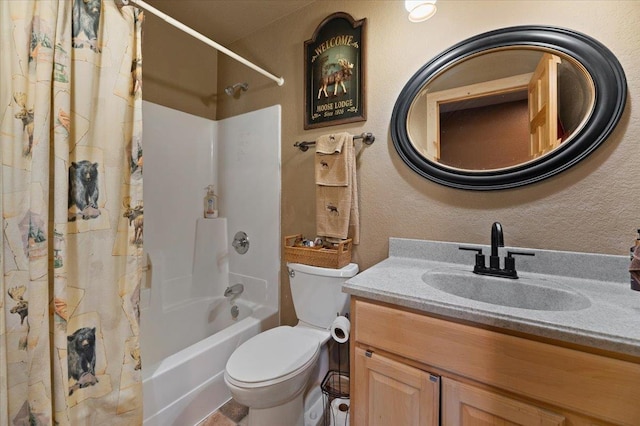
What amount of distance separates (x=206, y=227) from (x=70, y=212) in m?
1.16

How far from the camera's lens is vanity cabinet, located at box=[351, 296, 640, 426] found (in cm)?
62

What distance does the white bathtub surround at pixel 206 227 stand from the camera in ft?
5.90

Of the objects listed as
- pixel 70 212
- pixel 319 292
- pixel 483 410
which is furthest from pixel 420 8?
pixel 70 212

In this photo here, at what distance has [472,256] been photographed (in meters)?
1.20

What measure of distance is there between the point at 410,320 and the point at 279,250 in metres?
1.14

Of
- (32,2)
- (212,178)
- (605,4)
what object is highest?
(605,4)

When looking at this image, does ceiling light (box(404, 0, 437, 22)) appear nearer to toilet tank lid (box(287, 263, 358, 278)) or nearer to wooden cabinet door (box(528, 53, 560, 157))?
wooden cabinet door (box(528, 53, 560, 157))

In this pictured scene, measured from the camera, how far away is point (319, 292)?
1.42m

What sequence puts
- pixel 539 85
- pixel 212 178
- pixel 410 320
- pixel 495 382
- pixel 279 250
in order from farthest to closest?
pixel 212 178 < pixel 279 250 < pixel 539 85 < pixel 410 320 < pixel 495 382

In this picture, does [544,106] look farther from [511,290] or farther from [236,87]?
[236,87]

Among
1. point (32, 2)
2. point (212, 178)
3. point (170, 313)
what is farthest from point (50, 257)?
point (212, 178)

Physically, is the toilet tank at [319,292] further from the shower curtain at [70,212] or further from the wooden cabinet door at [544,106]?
the wooden cabinet door at [544,106]

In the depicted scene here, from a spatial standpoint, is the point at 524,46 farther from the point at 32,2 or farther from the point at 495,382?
the point at 32,2

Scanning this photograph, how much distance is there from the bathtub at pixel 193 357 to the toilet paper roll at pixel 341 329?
628 millimetres
